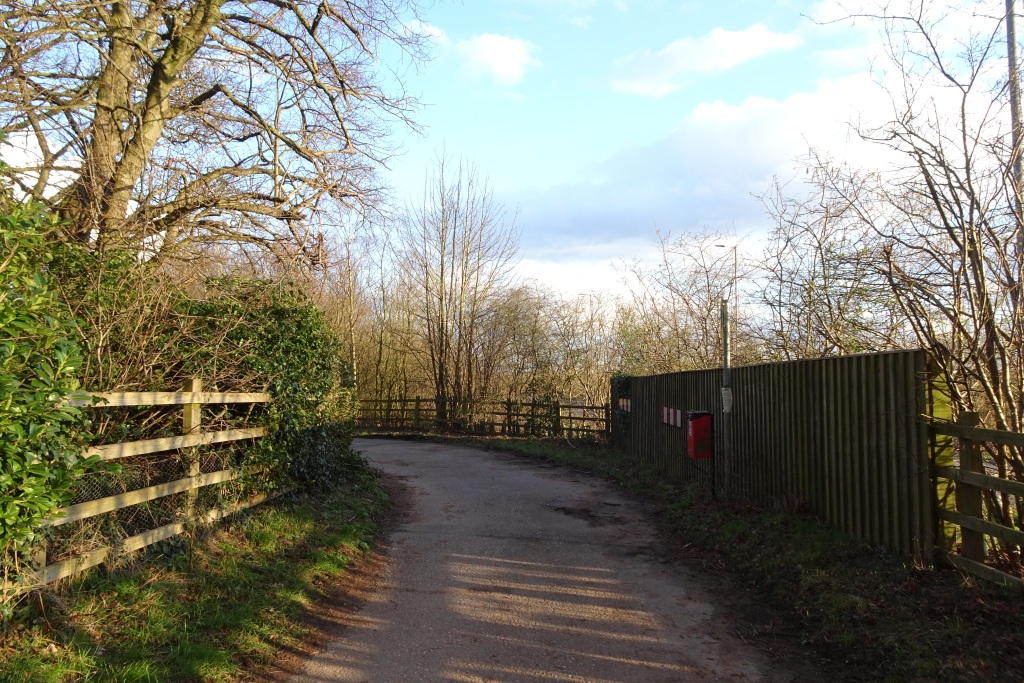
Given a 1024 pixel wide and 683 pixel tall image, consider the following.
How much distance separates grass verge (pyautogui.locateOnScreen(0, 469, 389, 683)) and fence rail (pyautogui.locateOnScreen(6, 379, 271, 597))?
0.14 meters

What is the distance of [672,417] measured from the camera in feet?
44.8

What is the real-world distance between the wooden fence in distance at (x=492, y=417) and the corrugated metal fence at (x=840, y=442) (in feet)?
32.6

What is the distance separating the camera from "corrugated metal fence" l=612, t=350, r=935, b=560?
6.02m

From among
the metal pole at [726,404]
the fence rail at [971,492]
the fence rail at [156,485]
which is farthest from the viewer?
the metal pole at [726,404]

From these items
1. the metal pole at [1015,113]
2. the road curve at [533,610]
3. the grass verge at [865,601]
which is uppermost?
the metal pole at [1015,113]

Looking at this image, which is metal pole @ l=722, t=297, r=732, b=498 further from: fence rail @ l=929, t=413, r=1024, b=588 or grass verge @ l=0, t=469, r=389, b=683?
grass verge @ l=0, t=469, r=389, b=683

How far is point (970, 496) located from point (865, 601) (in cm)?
119

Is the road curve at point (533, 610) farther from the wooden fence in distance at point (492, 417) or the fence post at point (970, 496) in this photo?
the wooden fence in distance at point (492, 417)

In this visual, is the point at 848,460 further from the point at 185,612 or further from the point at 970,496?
the point at 185,612

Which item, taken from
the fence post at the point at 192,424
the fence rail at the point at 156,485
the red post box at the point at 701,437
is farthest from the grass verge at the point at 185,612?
the red post box at the point at 701,437

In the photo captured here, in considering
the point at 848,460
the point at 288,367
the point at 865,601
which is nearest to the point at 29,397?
the point at 288,367

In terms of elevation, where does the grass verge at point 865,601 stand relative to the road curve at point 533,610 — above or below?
above

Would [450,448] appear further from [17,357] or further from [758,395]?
[17,357]

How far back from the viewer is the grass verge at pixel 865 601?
4.36 m
